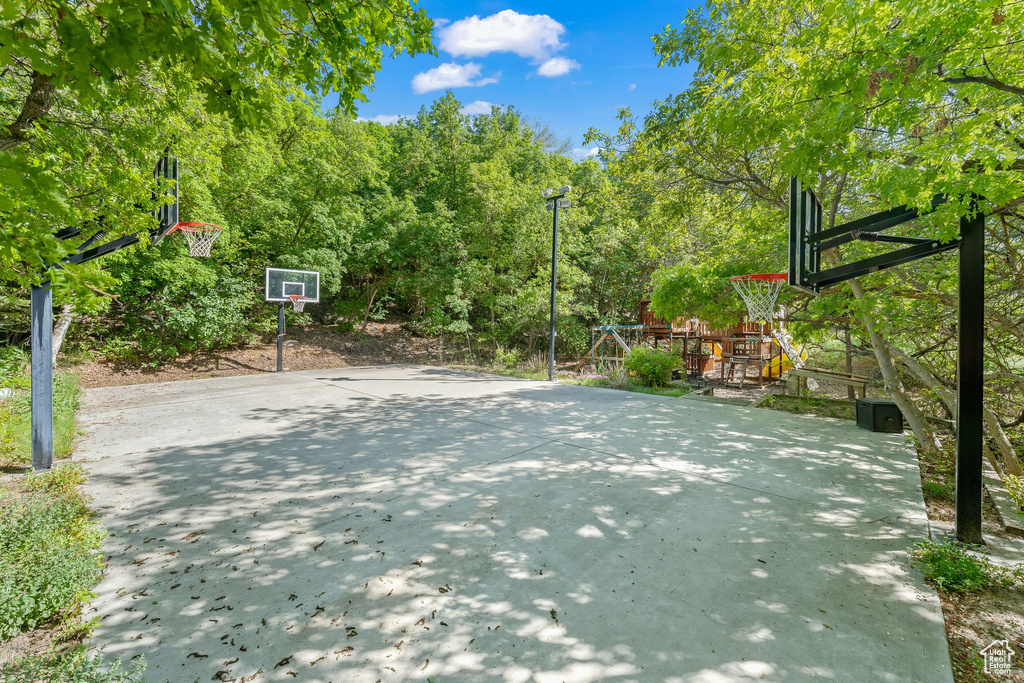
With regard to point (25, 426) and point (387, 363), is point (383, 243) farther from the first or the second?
point (25, 426)

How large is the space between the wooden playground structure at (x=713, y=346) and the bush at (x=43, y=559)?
990 cm

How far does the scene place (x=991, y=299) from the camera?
4.73m

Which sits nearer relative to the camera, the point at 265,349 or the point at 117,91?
the point at 117,91

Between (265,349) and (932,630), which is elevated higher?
(265,349)

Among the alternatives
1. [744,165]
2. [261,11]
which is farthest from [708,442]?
[261,11]

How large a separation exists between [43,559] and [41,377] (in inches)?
99.1

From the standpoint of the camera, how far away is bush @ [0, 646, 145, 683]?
155cm

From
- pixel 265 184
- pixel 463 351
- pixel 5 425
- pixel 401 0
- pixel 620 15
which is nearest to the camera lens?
pixel 401 0

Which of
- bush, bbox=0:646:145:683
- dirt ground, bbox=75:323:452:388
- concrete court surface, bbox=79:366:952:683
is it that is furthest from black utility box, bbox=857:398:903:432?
dirt ground, bbox=75:323:452:388

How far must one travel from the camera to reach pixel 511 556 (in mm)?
2623

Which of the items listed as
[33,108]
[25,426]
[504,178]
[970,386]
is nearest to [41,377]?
[25,426]

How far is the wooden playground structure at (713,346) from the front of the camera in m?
11.3

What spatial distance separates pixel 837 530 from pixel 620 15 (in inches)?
344

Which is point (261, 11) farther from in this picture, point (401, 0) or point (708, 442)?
point (708, 442)
